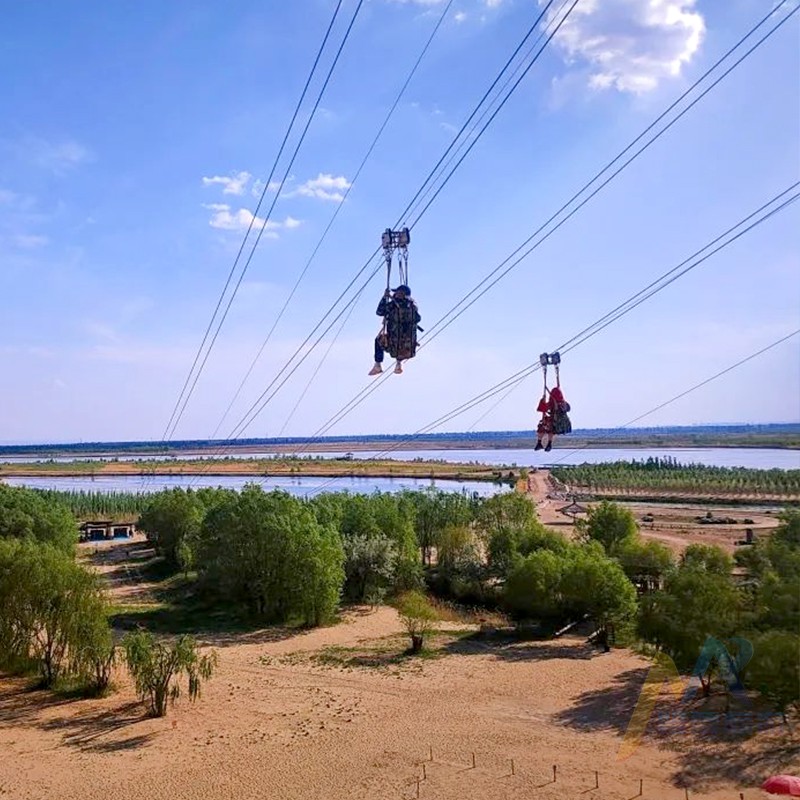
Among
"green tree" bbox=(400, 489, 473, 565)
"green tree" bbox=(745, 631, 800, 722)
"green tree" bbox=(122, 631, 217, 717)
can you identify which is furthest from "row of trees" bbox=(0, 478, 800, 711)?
"green tree" bbox=(122, 631, 217, 717)

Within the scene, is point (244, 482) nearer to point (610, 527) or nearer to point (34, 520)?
point (34, 520)

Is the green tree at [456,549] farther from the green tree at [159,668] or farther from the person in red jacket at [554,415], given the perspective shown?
the person in red jacket at [554,415]

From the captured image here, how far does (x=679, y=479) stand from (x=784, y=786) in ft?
357

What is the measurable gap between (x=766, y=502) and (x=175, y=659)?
85.4m

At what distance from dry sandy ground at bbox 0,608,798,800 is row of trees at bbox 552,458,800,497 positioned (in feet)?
271

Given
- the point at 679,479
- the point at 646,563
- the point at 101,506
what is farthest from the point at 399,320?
the point at 679,479

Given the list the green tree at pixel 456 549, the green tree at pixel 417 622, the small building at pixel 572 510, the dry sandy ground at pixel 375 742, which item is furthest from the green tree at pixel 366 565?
the small building at pixel 572 510

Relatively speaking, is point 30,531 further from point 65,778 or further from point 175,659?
point 65,778

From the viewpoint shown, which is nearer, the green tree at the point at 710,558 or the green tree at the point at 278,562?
the green tree at the point at 710,558

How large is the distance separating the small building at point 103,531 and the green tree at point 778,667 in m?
63.4

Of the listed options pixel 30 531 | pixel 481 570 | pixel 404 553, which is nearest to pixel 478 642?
pixel 481 570

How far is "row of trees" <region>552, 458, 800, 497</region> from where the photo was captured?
10050 centimetres

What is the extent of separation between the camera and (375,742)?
65.1 feet

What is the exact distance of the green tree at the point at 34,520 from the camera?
45.0 meters
